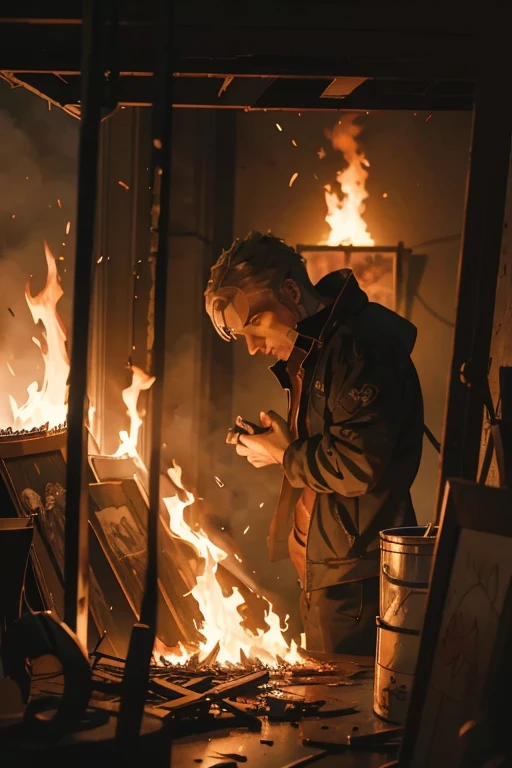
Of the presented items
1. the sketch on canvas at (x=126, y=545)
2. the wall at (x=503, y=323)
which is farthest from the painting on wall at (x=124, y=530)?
the wall at (x=503, y=323)

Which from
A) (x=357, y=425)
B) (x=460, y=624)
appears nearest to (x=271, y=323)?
(x=357, y=425)

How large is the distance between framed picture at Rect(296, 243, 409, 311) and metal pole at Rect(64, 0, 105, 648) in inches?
207

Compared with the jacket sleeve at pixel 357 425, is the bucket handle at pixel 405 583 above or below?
below

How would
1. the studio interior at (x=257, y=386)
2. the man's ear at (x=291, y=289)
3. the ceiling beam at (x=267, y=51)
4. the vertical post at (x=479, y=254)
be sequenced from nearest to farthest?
the studio interior at (x=257, y=386), the vertical post at (x=479, y=254), the ceiling beam at (x=267, y=51), the man's ear at (x=291, y=289)

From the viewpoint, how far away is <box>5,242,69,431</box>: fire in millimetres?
6891

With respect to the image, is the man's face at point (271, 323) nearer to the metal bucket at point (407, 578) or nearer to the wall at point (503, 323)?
the wall at point (503, 323)

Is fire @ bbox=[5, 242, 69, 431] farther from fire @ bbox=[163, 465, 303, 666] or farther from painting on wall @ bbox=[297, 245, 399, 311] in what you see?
painting on wall @ bbox=[297, 245, 399, 311]

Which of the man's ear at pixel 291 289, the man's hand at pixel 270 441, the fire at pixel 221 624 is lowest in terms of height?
the fire at pixel 221 624

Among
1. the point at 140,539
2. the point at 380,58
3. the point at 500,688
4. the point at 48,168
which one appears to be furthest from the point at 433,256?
the point at 500,688

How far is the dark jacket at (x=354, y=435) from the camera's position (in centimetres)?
389

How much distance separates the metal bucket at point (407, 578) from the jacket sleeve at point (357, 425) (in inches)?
44.6

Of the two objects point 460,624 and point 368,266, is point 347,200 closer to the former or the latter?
point 368,266

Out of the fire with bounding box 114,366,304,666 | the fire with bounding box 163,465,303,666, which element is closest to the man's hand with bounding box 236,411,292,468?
the fire with bounding box 114,366,304,666

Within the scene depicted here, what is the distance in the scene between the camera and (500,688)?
7.33 ft
